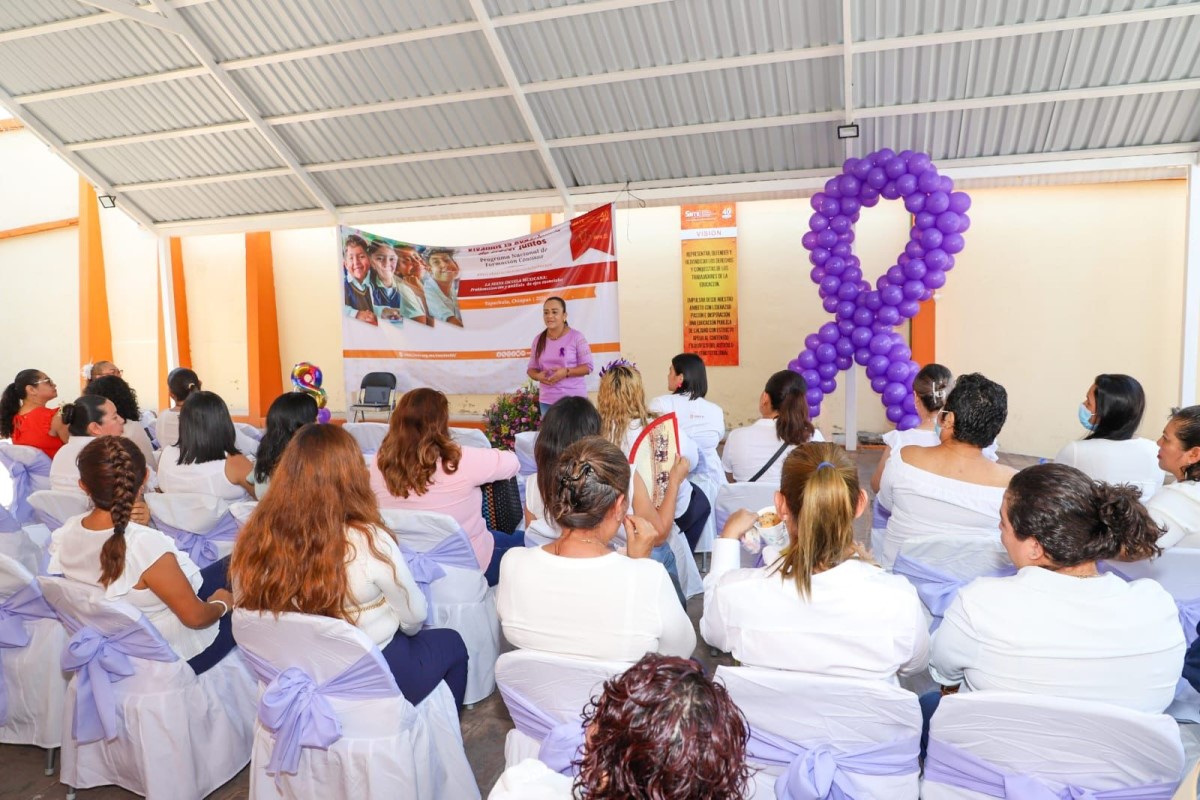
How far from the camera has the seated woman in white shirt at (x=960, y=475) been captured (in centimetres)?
264

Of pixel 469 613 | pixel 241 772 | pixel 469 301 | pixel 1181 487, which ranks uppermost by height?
pixel 469 301

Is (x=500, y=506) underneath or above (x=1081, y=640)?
underneath

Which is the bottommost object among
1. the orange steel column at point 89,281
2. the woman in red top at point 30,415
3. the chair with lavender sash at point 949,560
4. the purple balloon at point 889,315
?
the chair with lavender sash at point 949,560

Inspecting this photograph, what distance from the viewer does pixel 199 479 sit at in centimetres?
326

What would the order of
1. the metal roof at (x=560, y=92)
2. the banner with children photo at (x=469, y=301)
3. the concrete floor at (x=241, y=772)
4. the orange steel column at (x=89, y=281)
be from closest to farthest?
the concrete floor at (x=241, y=772)
the metal roof at (x=560, y=92)
the banner with children photo at (x=469, y=301)
the orange steel column at (x=89, y=281)

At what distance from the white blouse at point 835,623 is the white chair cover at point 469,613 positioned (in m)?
1.33

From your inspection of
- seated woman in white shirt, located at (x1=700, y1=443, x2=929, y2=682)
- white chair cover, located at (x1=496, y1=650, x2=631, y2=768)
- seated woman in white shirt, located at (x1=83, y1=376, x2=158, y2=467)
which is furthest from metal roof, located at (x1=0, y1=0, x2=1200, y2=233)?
white chair cover, located at (x1=496, y1=650, x2=631, y2=768)

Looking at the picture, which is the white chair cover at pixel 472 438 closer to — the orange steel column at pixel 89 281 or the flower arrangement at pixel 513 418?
the flower arrangement at pixel 513 418

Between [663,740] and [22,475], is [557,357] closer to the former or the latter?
[22,475]

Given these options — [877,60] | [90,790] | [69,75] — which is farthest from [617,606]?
[69,75]

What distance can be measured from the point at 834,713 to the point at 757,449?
2083 millimetres

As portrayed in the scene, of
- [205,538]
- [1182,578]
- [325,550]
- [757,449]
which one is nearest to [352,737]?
[325,550]

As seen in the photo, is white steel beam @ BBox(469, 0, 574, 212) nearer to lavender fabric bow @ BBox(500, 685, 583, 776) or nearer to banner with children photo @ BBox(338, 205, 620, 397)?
banner with children photo @ BBox(338, 205, 620, 397)

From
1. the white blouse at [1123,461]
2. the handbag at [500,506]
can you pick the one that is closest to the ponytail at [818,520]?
the white blouse at [1123,461]
